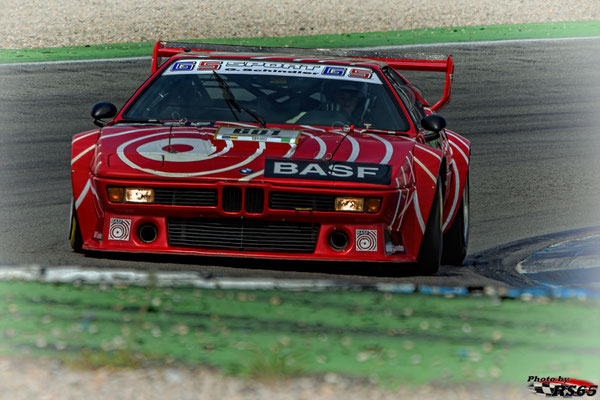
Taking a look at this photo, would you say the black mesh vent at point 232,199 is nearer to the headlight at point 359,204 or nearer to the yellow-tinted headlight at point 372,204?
the headlight at point 359,204

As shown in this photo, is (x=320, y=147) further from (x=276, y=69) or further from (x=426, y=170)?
(x=276, y=69)

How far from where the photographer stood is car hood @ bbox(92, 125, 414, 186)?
599 cm

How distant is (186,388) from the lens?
3986 millimetres

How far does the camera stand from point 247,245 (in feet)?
19.8

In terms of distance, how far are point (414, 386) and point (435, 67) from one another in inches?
214

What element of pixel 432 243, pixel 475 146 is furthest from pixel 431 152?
pixel 475 146

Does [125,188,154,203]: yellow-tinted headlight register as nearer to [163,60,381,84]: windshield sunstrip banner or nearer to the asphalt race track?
the asphalt race track

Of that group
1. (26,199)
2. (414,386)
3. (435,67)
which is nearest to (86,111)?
(26,199)

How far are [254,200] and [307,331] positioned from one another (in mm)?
1289

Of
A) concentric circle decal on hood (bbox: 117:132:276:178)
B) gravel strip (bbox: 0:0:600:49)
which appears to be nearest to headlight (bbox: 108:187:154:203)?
concentric circle decal on hood (bbox: 117:132:276:178)

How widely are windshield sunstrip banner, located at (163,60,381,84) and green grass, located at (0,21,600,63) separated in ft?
38.2

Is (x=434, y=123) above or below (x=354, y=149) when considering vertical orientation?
above

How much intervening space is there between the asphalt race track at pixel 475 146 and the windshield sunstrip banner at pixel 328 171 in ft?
1.59

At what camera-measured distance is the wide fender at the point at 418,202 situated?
20.0 ft
